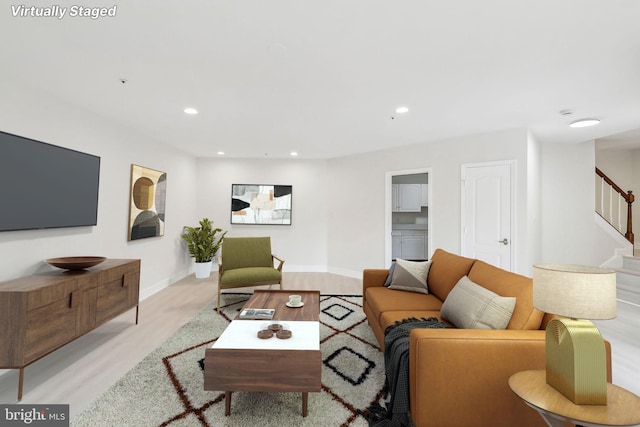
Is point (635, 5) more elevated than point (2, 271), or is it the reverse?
point (635, 5)

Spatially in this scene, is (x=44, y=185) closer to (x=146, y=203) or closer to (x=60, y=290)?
(x=60, y=290)

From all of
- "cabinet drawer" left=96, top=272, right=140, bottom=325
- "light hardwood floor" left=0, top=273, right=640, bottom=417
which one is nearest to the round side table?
"light hardwood floor" left=0, top=273, right=640, bottom=417

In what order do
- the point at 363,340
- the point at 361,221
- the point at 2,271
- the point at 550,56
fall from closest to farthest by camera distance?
the point at 550,56
the point at 2,271
the point at 363,340
the point at 361,221

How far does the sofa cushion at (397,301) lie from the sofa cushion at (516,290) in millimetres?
451

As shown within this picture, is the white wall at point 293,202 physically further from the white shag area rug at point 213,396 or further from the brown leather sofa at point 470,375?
the brown leather sofa at point 470,375

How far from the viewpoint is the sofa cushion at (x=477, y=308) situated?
5.81ft

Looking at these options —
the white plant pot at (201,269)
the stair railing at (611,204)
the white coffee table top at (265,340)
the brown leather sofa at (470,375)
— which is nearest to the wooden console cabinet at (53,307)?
the white coffee table top at (265,340)

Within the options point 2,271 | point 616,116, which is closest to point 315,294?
point 2,271

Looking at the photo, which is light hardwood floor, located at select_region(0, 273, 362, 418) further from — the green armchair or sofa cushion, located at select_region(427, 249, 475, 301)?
sofa cushion, located at select_region(427, 249, 475, 301)

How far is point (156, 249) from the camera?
4.54m

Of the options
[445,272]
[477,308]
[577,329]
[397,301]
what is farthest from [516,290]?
[397,301]

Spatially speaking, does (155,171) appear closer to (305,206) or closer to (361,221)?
(305,206)

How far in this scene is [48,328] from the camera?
6.85ft

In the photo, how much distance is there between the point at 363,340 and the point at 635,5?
2.96 m
